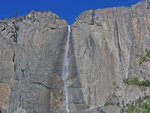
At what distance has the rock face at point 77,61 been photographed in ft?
104

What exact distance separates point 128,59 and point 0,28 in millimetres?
17309

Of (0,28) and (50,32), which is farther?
(0,28)

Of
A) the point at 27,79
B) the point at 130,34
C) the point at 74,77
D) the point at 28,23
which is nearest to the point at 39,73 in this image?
the point at 27,79

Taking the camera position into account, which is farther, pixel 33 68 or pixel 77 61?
pixel 33 68

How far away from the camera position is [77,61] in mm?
32188

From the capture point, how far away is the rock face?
31.7 meters

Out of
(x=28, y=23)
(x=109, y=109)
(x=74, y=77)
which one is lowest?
(x=109, y=109)

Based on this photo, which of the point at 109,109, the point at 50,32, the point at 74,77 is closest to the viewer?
the point at 109,109

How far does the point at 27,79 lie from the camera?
107 ft

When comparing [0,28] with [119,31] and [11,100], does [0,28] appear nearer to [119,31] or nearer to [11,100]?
[11,100]

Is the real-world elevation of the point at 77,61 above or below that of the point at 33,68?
above

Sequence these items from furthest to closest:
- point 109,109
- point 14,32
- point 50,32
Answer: point 14,32 → point 50,32 → point 109,109

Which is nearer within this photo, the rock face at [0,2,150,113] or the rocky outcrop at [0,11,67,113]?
the rock face at [0,2,150,113]

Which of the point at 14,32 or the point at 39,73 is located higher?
the point at 14,32
